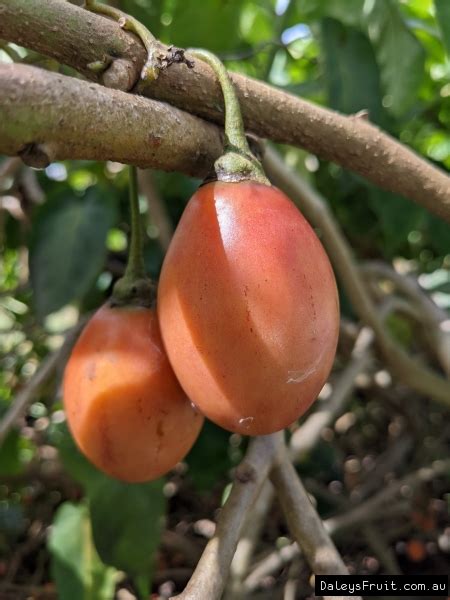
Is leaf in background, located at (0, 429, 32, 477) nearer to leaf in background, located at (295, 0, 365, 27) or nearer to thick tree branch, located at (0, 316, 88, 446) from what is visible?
thick tree branch, located at (0, 316, 88, 446)

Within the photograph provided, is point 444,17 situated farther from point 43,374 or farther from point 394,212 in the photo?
point 43,374

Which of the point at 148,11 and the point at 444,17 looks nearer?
the point at 444,17

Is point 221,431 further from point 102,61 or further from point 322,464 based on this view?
point 102,61

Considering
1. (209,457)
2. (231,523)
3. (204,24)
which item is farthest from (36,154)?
(204,24)

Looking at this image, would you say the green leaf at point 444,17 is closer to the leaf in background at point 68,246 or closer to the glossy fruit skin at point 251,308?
the glossy fruit skin at point 251,308

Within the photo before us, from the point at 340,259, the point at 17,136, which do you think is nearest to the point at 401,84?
the point at 340,259

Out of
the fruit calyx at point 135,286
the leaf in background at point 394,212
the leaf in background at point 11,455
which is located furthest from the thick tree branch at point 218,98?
the leaf in background at point 11,455
